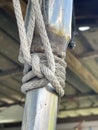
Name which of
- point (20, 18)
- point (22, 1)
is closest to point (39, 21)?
point (20, 18)

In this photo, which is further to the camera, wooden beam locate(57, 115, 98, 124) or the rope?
wooden beam locate(57, 115, 98, 124)

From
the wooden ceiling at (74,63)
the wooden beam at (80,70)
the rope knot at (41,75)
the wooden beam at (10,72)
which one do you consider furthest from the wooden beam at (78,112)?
the rope knot at (41,75)

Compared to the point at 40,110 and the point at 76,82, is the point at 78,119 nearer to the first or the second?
the point at 76,82

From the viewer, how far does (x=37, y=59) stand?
58cm

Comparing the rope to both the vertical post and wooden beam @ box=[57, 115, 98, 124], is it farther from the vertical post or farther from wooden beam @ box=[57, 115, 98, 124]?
wooden beam @ box=[57, 115, 98, 124]

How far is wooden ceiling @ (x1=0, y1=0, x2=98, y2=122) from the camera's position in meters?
1.52

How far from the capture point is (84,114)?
385 cm

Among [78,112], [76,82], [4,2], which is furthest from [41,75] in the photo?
[78,112]

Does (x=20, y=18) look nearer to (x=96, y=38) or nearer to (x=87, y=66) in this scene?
(x=96, y=38)

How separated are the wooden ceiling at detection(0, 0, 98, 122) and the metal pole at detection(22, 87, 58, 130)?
884 millimetres

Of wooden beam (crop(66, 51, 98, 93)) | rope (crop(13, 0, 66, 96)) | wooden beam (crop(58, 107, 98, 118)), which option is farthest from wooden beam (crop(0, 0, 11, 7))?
wooden beam (crop(58, 107, 98, 118))

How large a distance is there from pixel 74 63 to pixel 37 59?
1689 mm

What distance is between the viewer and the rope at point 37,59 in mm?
580

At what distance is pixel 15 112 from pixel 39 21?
3595mm
